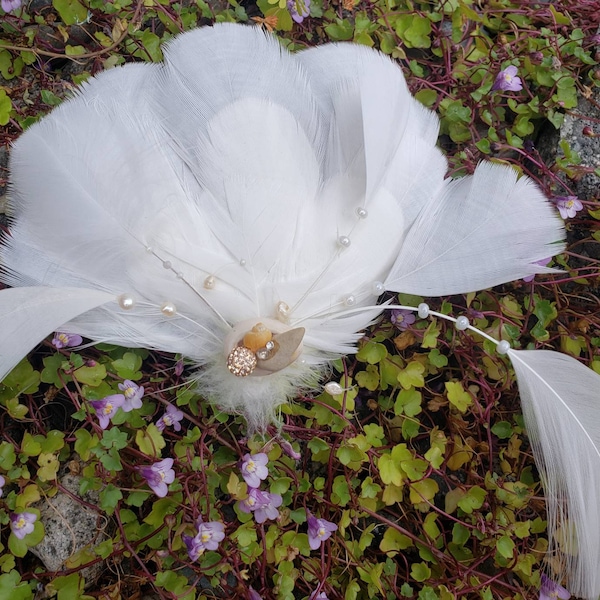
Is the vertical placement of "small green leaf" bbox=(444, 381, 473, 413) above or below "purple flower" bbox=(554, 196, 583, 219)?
below

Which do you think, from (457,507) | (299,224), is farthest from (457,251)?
(457,507)

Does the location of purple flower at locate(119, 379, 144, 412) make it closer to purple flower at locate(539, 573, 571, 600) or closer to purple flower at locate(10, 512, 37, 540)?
purple flower at locate(10, 512, 37, 540)

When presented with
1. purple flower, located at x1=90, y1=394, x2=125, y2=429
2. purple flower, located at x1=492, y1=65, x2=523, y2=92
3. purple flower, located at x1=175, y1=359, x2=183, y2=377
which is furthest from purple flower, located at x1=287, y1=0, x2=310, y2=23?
purple flower, located at x1=90, y1=394, x2=125, y2=429

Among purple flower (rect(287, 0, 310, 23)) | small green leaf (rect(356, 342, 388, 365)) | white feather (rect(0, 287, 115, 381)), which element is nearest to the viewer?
white feather (rect(0, 287, 115, 381))

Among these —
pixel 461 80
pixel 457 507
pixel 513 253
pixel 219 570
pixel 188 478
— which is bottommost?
pixel 457 507

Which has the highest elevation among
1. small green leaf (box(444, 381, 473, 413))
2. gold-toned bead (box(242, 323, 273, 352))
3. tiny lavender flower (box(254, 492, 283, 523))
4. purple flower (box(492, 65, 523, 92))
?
purple flower (box(492, 65, 523, 92))

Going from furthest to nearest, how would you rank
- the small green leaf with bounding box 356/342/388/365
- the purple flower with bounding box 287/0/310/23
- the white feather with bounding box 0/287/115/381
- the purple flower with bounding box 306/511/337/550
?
the purple flower with bounding box 287/0/310/23 → the small green leaf with bounding box 356/342/388/365 → the purple flower with bounding box 306/511/337/550 → the white feather with bounding box 0/287/115/381

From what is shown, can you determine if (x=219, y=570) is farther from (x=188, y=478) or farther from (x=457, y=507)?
(x=457, y=507)
